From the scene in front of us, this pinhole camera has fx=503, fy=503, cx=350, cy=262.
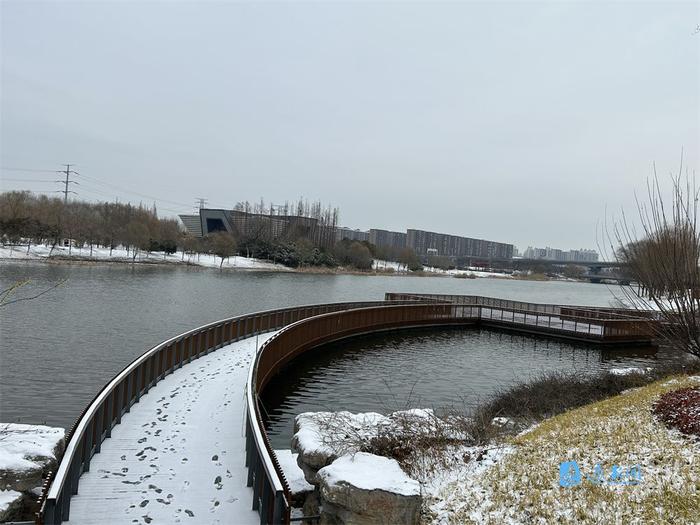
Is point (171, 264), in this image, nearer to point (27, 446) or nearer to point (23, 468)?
point (27, 446)

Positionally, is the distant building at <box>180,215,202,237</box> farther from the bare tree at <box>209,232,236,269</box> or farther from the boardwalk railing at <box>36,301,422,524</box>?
the boardwalk railing at <box>36,301,422,524</box>

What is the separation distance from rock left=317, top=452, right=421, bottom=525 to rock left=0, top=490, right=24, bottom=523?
398cm

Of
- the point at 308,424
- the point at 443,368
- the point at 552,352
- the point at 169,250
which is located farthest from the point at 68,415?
the point at 169,250

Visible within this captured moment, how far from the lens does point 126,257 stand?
8606 centimetres

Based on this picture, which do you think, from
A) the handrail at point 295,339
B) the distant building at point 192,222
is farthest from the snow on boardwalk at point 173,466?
the distant building at point 192,222

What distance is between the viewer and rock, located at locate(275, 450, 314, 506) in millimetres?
7652

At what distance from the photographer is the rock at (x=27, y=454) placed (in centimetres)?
695

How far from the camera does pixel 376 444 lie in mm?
8859

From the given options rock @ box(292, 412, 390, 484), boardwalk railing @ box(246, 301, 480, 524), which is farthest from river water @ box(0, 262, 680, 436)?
rock @ box(292, 412, 390, 484)

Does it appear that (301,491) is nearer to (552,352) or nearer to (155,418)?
(155,418)

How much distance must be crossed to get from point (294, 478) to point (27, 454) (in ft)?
13.2

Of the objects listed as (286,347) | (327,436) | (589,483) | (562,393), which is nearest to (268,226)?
(286,347)

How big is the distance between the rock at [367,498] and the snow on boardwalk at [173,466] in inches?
40.8

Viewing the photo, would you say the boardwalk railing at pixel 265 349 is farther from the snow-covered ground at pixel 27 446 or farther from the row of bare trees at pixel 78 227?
the row of bare trees at pixel 78 227
